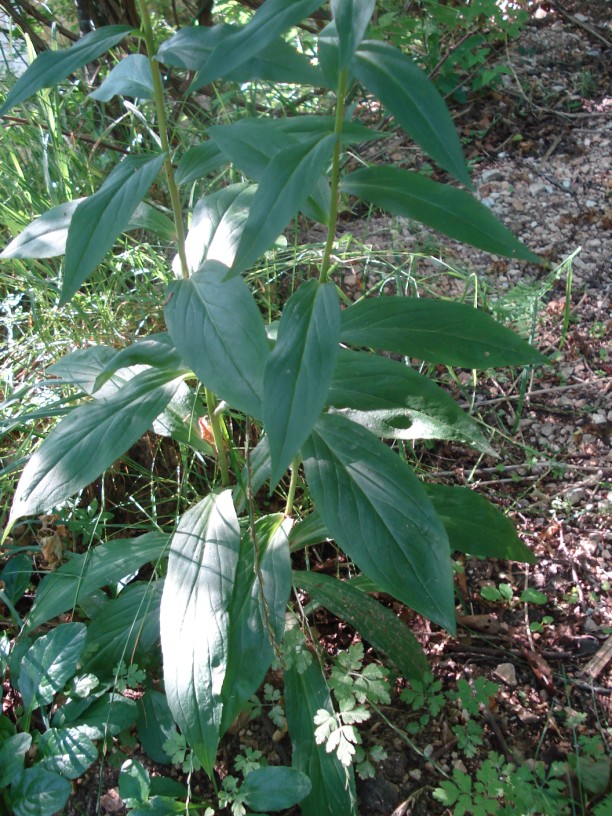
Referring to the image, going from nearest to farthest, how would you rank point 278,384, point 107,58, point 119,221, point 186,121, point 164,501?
1. point 278,384
2. point 119,221
3. point 164,501
4. point 107,58
5. point 186,121

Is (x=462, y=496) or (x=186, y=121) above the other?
(x=186, y=121)

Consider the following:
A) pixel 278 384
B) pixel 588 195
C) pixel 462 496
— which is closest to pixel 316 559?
pixel 462 496

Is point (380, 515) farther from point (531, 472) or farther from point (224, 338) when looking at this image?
point (531, 472)

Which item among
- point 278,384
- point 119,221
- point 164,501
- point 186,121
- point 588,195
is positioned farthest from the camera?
point 186,121

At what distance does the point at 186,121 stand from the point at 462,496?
8.53ft

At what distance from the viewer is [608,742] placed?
1.47 metres

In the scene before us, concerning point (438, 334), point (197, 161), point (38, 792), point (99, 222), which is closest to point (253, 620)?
point (38, 792)

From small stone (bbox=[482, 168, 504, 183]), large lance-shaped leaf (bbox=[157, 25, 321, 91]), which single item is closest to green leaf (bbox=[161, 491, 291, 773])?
large lance-shaped leaf (bbox=[157, 25, 321, 91])

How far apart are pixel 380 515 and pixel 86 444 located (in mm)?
579

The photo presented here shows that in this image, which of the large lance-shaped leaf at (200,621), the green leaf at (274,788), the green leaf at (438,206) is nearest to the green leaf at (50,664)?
the large lance-shaped leaf at (200,621)

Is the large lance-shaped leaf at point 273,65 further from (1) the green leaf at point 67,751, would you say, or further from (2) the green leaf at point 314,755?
(1) the green leaf at point 67,751

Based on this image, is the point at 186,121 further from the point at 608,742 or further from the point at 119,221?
the point at 608,742

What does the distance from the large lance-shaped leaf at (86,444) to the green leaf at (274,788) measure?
2.11 ft

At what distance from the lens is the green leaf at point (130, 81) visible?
1320 millimetres
